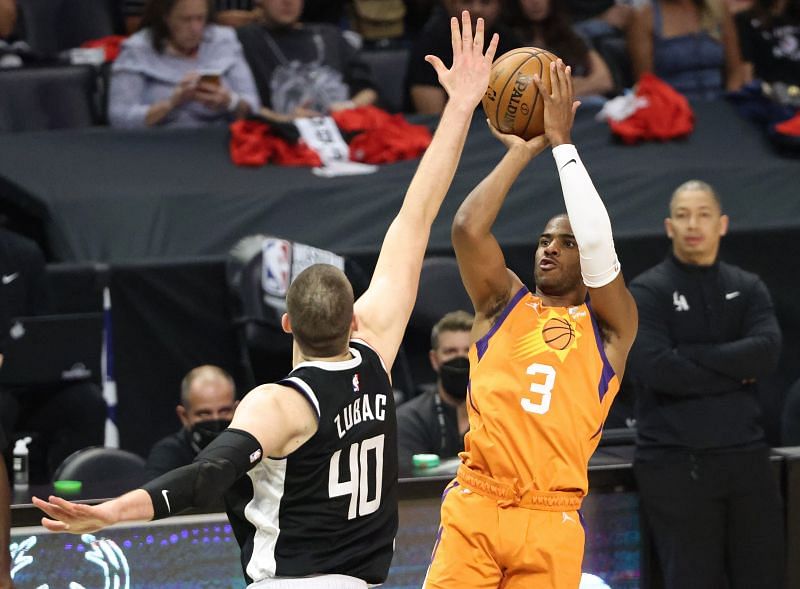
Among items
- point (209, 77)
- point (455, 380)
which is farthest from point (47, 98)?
point (455, 380)

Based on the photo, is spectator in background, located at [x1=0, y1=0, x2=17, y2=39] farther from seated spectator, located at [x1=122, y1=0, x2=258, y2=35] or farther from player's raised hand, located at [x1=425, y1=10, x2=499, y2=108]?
player's raised hand, located at [x1=425, y1=10, x2=499, y2=108]

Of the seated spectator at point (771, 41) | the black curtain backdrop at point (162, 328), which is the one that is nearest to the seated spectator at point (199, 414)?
the black curtain backdrop at point (162, 328)

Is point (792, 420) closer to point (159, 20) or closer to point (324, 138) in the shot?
point (324, 138)

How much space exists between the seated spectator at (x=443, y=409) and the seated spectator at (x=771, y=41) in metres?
4.05

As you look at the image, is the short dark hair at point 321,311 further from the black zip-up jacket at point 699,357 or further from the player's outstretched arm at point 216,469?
the black zip-up jacket at point 699,357

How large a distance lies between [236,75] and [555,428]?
486 centimetres

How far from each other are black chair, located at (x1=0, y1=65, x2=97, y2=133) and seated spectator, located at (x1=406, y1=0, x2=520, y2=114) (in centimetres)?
203

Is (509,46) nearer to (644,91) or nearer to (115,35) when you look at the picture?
(644,91)

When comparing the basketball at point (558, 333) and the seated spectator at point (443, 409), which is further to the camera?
the seated spectator at point (443, 409)

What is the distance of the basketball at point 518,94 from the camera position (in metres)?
4.82

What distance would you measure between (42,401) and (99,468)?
1092 millimetres

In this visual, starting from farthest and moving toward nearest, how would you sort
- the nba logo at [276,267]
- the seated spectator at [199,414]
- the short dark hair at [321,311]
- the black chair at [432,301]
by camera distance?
the black chair at [432,301]
the nba logo at [276,267]
the seated spectator at [199,414]
the short dark hair at [321,311]

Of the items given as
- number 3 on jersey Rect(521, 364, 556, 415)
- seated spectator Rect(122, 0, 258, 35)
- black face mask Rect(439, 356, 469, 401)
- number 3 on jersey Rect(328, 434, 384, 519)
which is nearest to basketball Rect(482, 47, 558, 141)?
number 3 on jersey Rect(521, 364, 556, 415)

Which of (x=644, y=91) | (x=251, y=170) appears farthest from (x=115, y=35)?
(x=644, y=91)
